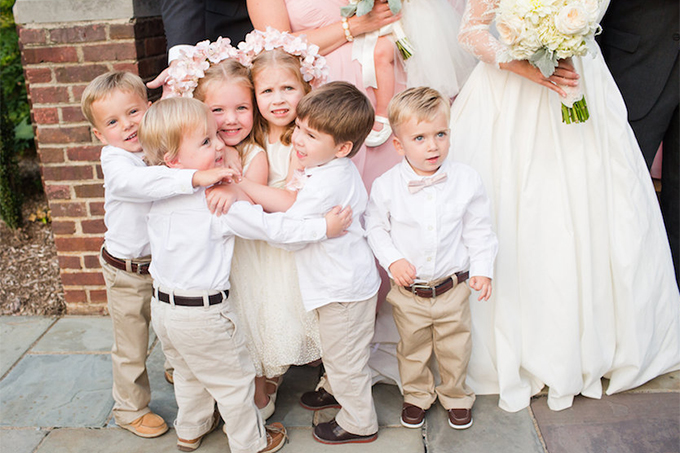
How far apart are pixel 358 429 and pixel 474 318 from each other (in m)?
0.76

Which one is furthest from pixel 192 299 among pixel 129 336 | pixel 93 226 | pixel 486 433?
pixel 93 226

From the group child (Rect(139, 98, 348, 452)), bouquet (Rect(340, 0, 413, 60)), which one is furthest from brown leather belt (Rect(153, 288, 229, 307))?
bouquet (Rect(340, 0, 413, 60))

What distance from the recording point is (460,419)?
2994 mm

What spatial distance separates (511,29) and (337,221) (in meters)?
1.03

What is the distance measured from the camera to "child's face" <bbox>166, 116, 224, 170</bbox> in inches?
99.6

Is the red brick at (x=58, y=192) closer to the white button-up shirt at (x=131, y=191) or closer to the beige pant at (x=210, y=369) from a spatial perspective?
the white button-up shirt at (x=131, y=191)

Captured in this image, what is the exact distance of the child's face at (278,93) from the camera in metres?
2.73

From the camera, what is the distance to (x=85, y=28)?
362 cm

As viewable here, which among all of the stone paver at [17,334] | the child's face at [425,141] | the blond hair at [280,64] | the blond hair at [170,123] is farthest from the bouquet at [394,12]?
the stone paver at [17,334]

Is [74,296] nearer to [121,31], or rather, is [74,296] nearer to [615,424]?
[121,31]

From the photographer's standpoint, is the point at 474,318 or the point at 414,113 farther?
the point at 474,318

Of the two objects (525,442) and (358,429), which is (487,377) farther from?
(358,429)

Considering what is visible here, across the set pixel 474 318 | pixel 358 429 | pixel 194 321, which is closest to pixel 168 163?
pixel 194 321

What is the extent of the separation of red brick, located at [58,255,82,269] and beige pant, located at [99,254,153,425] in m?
1.15
